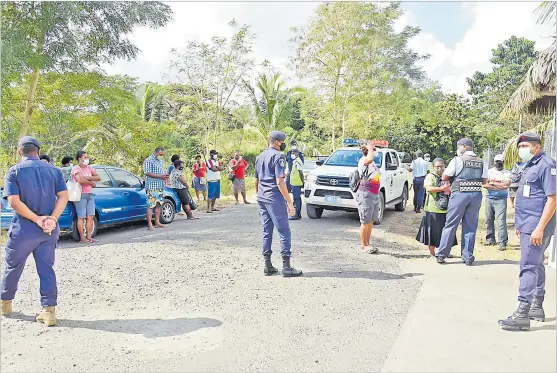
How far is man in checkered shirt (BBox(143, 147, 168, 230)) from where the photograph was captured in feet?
31.3

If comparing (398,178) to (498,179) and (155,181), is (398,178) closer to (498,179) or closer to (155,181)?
(498,179)

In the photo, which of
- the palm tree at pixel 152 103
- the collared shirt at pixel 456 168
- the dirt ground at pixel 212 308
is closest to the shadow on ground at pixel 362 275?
the dirt ground at pixel 212 308

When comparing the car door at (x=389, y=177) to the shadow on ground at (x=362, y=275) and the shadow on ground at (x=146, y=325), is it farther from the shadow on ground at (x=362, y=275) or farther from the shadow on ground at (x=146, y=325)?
the shadow on ground at (x=146, y=325)

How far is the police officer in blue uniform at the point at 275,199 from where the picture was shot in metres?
6.03

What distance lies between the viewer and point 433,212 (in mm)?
7332

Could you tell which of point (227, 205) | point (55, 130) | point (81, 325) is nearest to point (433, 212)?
point (81, 325)

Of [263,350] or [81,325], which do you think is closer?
[263,350]

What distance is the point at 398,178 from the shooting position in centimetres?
1238

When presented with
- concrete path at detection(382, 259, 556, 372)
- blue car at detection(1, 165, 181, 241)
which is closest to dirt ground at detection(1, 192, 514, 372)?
concrete path at detection(382, 259, 556, 372)

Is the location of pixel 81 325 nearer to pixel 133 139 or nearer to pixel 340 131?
pixel 133 139

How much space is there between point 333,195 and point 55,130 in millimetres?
8843

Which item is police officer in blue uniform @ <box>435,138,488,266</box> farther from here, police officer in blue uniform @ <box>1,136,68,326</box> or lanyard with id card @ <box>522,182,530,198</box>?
police officer in blue uniform @ <box>1,136,68,326</box>

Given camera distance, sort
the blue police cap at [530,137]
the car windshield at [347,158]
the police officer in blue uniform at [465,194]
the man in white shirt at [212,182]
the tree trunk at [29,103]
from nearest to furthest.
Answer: the blue police cap at [530,137] < the police officer in blue uniform at [465,194] < the car windshield at [347,158] < the tree trunk at [29,103] < the man in white shirt at [212,182]

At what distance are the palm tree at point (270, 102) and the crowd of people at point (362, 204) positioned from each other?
16875 mm
